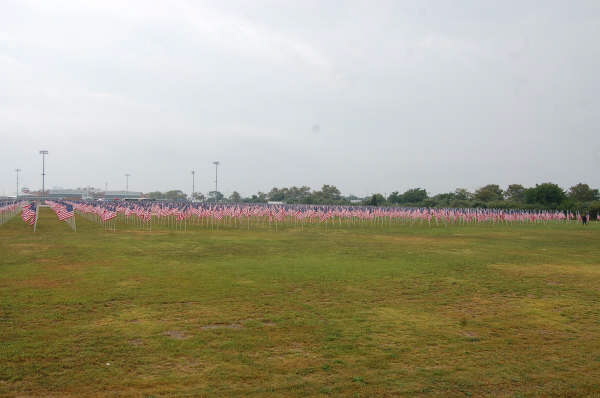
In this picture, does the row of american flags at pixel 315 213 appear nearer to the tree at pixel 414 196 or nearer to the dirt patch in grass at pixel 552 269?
the dirt patch in grass at pixel 552 269

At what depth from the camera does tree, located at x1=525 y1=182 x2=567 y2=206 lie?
88562mm

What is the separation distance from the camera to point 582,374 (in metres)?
6.79

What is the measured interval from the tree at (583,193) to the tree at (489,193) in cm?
1601

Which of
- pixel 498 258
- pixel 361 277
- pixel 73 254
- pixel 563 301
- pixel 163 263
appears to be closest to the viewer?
pixel 563 301

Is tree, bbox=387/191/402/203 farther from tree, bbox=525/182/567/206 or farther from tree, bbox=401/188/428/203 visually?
tree, bbox=525/182/567/206

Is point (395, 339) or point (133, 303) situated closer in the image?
point (395, 339)

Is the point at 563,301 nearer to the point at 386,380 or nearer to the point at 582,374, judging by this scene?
the point at 582,374

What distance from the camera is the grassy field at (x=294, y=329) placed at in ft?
20.8

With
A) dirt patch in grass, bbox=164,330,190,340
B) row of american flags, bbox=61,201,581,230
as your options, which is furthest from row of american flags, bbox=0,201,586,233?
dirt patch in grass, bbox=164,330,190,340

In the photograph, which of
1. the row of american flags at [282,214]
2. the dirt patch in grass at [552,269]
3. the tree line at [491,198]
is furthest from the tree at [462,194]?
the dirt patch in grass at [552,269]

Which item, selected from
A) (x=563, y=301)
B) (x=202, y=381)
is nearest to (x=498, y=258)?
(x=563, y=301)

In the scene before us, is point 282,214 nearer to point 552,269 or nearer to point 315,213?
point 315,213

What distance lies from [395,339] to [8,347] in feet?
22.5

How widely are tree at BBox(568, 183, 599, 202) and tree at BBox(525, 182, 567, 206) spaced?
18332mm
